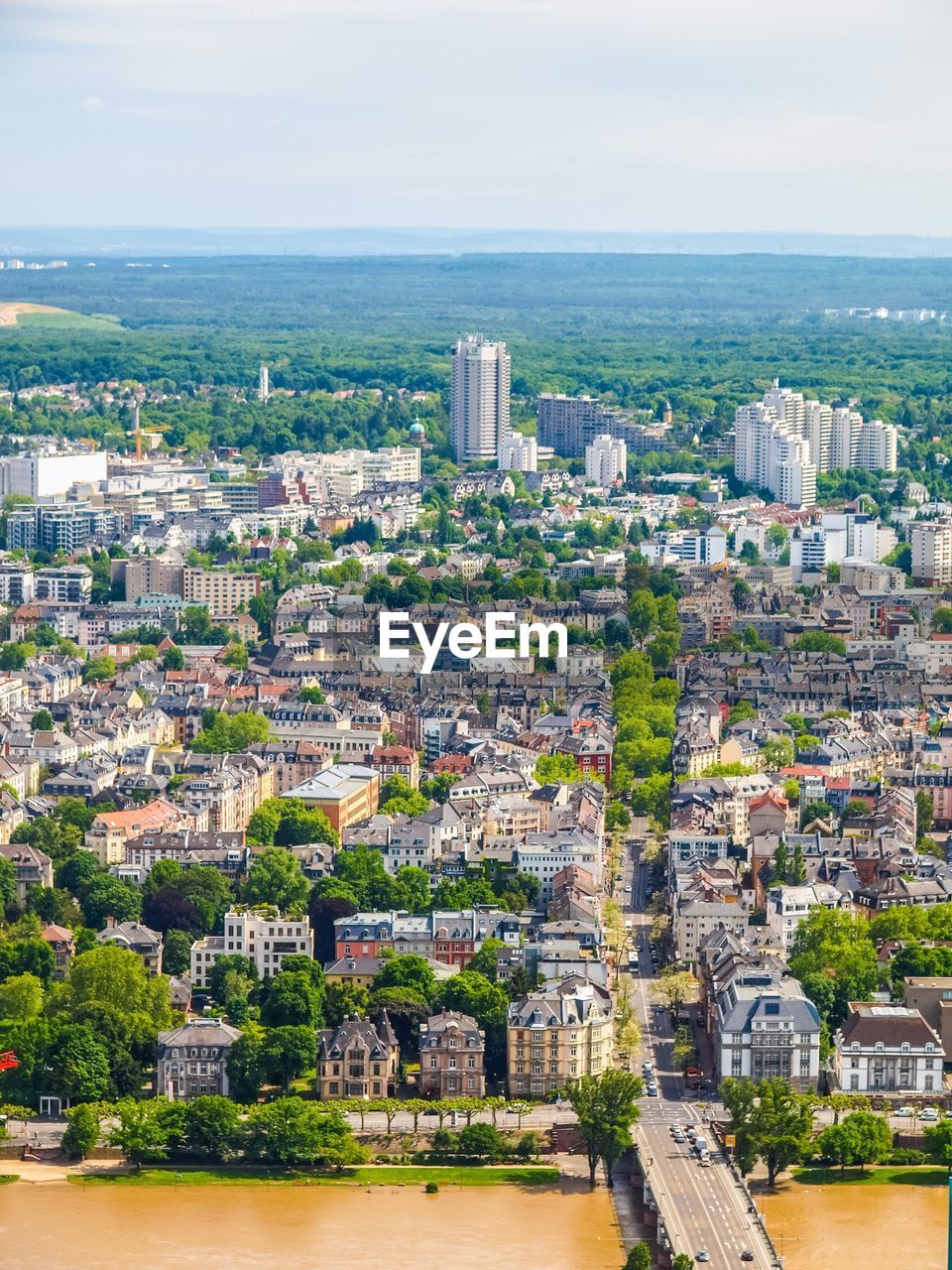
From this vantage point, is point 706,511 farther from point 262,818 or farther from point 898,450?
point 262,818

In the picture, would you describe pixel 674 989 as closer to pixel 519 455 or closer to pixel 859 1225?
pixel 859 1225

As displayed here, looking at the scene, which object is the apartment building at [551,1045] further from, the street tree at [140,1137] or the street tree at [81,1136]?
the street tree at [81,1136]

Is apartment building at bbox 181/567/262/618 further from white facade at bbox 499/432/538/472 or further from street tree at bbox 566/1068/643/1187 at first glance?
street tree at bbox 566/1068/643/1187

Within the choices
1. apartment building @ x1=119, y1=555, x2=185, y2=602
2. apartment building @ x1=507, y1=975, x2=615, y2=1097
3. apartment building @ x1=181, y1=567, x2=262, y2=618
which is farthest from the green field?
apartment building @ x1=507, y1=975, x2=615, y2=1097

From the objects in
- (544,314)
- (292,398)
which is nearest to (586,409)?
(292,398)

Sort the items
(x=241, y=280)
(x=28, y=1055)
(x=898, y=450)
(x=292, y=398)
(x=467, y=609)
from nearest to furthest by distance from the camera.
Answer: (x=28, y=1055)
(x=467, y=609)
(x=898, y=450)
(x=292, y=398)
(x=241, y=280)

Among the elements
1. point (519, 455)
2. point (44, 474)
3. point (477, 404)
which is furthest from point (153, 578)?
point (477, 404)

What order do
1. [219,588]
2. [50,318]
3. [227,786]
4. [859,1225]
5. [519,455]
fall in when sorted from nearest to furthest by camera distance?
[859,1225]
[227,786]
[219,588]
[519,455]
[50,318]
